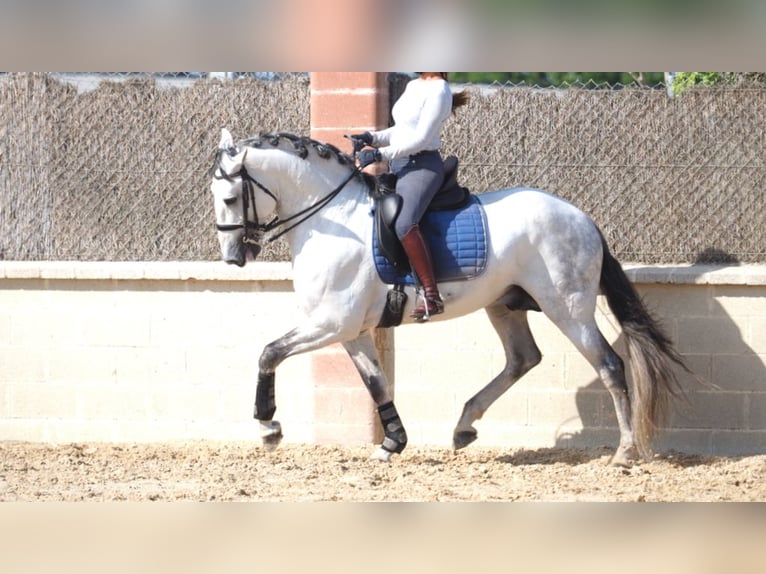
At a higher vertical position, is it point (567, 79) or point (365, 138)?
point (567, 79)

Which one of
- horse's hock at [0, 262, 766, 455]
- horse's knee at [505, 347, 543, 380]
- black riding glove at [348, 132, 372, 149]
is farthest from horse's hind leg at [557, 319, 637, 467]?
black riding glove at [348, 132, 372, 149]

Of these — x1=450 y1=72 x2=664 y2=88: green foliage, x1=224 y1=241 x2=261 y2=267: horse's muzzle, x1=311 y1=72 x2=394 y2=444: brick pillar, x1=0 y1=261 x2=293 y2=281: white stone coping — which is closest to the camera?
x1=450 y1=72 x2=664 y2=88: green foliage

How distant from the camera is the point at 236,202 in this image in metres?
6.70

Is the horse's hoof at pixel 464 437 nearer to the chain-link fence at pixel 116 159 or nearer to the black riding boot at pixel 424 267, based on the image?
the black riding boot at pixel 424 267

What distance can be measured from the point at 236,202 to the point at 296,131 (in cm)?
162

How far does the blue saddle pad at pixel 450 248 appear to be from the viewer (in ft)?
22.0

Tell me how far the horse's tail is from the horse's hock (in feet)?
2.06

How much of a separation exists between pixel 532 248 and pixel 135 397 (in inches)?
134

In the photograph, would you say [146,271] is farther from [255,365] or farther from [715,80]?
[715,80]

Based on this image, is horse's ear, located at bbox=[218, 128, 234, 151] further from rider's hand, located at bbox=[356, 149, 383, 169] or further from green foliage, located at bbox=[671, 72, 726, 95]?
green foliage, located at bbox=[671, 72, 726, 95]

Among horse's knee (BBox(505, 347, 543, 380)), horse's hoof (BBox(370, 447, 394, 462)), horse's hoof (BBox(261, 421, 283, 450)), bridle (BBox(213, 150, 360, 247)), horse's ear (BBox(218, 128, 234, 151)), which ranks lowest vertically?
horse's hoof (BBox(370, 447, 394, 462))

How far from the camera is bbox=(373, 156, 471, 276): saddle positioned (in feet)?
21.7

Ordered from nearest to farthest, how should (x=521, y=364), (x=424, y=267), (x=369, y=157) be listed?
1. (x=424, y=267)
2. (x=369, y=157)
3. (x=521, y=364)

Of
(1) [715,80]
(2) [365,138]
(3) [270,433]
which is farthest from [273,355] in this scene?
(1) [715,80]
